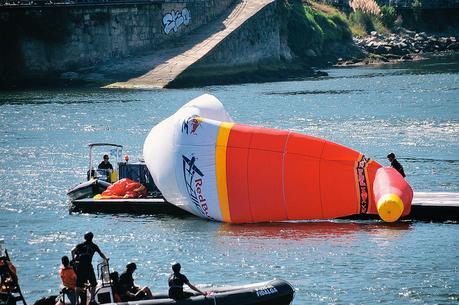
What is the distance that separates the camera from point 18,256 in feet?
123

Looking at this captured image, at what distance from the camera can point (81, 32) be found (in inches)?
4038

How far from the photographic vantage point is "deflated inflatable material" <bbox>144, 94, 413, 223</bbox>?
1506 inches

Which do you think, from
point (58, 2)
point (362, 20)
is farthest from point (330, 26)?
point (58, 2)

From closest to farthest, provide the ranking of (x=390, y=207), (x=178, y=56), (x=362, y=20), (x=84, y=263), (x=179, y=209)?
(x=84, y=263) < (x=390, y=207) < (x=179, y=209) < (x=178, y=56) < (x=362, y=20)

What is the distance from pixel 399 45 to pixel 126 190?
306 feet

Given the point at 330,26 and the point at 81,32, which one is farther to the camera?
the point at 330,26

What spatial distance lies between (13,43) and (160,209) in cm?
6103

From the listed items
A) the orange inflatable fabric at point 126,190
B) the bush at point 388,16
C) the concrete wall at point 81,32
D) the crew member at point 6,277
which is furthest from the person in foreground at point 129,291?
the bush at point 388,16

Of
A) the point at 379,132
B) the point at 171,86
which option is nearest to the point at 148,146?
the point at 379,132

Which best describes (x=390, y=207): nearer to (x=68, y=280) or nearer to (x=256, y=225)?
A: (x=256, y=225)

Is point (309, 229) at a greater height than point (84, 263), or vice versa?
point (84, 263)

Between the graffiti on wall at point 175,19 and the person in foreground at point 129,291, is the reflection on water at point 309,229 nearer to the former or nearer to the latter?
the person in foreground at point 129,291

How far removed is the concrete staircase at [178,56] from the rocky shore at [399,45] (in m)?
18.2

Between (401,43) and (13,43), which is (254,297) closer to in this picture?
(13,43)
